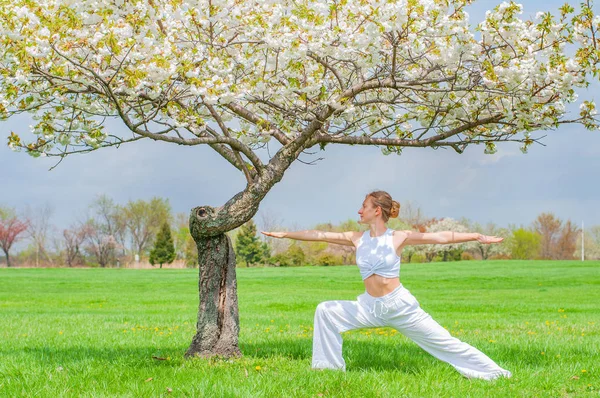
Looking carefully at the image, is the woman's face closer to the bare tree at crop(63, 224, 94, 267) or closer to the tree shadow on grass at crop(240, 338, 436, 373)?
the tree shadow on grass at crop(240, 338, 436, 373)

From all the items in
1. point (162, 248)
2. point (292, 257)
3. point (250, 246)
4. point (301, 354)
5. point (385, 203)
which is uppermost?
point (385, 203)

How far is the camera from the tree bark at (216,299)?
7.70 metres

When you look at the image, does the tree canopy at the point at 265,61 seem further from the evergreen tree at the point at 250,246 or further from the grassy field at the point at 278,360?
the evergreen tree at the point at 250,246

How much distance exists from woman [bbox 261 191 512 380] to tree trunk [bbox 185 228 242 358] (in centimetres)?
98

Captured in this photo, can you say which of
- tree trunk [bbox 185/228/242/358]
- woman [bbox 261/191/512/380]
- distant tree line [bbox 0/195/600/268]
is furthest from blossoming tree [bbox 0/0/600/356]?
distant tree line [bbox 0/195/600/268]

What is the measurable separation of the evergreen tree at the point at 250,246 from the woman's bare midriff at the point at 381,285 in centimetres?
5703

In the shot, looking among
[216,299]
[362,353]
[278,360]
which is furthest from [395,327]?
[216,299]

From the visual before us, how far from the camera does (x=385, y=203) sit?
23.1 feet

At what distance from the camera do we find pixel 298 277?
128 ft

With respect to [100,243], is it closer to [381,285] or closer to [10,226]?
[10,226]

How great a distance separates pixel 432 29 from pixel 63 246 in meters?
71.9

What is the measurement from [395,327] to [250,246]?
→ 58530mm

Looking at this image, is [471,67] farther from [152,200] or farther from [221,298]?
[152,200]

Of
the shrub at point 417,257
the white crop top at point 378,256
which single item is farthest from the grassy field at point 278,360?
the shrub at point 417,257
